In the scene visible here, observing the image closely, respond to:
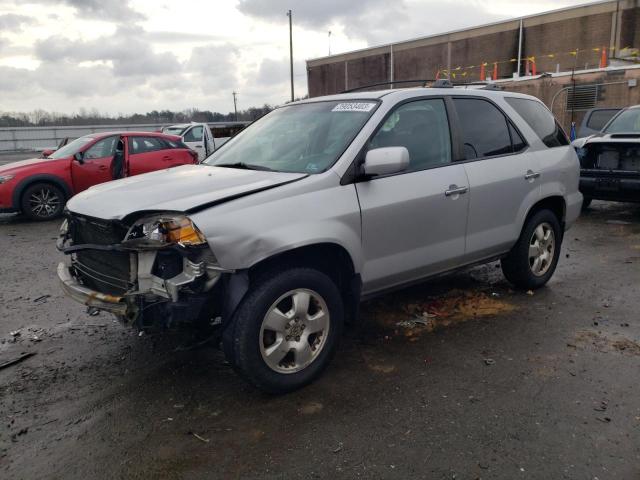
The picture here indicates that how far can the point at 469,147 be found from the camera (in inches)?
169

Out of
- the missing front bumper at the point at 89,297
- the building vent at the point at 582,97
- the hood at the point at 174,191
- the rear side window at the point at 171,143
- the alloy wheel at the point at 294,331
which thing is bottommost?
the alloy wheel at the point at 294,331

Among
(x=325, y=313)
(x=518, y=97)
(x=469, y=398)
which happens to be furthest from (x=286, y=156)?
(x=518, y=97)

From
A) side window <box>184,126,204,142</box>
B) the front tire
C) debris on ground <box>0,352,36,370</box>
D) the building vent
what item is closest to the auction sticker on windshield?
the front tire

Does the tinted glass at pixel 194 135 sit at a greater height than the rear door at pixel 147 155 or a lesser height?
greater

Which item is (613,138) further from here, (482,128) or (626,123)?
(482,128)

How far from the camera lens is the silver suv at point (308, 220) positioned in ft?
9.72

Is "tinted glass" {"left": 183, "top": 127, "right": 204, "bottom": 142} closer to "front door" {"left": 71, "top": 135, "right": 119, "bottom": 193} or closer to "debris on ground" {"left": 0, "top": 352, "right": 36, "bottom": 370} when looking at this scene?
"front door" {"left": 71, "top": 135, "right": 119, "bottom": 193}

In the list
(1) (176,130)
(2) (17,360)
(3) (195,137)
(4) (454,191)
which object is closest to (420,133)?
(4) (454,191)

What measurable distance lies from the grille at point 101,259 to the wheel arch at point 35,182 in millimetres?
7006

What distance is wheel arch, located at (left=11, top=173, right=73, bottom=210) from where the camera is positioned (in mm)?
9539

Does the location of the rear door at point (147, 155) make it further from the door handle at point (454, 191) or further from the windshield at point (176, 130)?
the door handle at point (454, 191)

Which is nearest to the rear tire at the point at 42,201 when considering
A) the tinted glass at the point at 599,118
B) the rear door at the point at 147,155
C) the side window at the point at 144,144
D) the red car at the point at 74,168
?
the red car at the point at 74,168

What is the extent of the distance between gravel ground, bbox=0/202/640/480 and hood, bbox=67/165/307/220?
46.1 inches

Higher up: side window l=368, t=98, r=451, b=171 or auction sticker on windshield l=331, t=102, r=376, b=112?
auction sticker on windshield l=331, t=102, r=376, b=112
